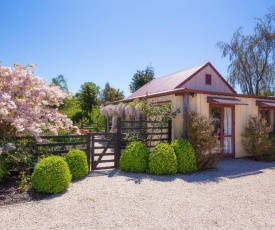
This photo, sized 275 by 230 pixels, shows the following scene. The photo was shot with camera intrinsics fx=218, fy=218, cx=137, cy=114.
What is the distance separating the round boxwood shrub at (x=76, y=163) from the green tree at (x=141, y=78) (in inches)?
865

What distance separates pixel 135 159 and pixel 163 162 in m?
0.91

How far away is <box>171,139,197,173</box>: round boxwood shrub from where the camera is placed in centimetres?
708

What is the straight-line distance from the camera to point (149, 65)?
2898 centimetres

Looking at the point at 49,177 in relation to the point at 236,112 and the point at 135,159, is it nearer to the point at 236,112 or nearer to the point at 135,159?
the point at 135,159

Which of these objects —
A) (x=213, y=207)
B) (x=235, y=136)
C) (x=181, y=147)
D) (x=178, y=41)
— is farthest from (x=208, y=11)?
(x=213, y=207)

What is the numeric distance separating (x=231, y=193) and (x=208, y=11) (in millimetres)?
7978

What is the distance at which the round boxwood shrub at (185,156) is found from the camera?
708 cm

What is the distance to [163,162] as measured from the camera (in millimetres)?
6797

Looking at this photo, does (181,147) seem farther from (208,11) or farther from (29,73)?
(208,11)

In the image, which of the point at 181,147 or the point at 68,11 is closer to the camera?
the point at 181,147

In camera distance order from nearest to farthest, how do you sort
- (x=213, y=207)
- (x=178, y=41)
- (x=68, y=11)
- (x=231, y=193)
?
(x=213, y=207) → (x=231, y=193) → (x=68, y=11) → (x=178, y=41)

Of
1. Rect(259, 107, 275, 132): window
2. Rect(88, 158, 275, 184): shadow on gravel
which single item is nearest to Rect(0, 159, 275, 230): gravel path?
Rect(88, 158, 275, 184): shadow on gravel

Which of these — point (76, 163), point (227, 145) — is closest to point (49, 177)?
point (76, 163)

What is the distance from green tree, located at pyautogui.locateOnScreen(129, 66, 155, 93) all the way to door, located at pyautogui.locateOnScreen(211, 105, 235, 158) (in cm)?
1849
